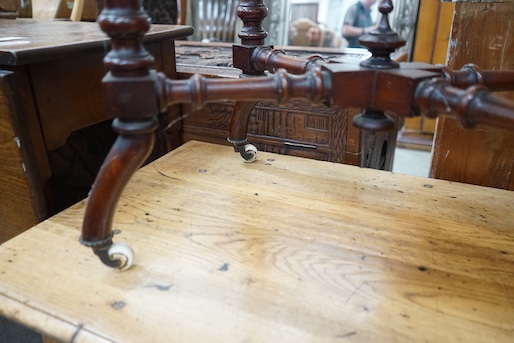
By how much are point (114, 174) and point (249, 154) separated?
40 centimetres

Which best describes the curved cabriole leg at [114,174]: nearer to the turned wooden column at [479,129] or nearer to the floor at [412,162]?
the turned wooden column at [479,129]

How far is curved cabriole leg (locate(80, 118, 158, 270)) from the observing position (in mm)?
461

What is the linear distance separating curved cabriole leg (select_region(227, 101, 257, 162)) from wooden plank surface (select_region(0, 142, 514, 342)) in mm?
79

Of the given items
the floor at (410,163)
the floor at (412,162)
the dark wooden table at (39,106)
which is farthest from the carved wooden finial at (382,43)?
the floor at (412,162)

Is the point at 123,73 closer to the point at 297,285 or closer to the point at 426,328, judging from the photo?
the point at 297,285

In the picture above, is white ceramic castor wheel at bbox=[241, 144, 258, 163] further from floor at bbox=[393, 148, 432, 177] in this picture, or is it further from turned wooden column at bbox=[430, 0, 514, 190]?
floor at bbox=[393, 148, 432, 177]

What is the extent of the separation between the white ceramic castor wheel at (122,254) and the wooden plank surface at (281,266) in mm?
10

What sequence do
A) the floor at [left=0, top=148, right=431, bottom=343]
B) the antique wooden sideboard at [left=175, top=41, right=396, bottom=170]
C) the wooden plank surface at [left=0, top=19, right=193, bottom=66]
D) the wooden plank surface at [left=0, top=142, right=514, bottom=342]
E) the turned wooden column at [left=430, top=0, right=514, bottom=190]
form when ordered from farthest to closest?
the floor at [left=0, top=148, right=431, bottom=343] < the antique wooden sideboard at [left=175, top=41, right=396, bottom=170] < the turned wooden column at [left=430, top=0, right=514, bottom=190] < the wooden plank surface at [left=0, top=19, right=193, bottom=66] < the wooden plank surface at [left=0, top=142, right=514, bottom=342]

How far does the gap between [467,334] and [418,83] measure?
0.84ft

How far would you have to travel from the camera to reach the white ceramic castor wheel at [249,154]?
0.83 metres

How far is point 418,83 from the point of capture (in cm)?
44

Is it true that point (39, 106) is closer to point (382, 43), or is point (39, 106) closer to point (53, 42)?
point (53, 42)

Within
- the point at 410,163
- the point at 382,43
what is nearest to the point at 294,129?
the point at 382,43

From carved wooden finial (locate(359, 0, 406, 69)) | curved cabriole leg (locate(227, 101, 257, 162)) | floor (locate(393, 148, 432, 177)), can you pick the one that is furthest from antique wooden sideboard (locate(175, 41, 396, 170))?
floor (locate(393, 148, 432, 177))
